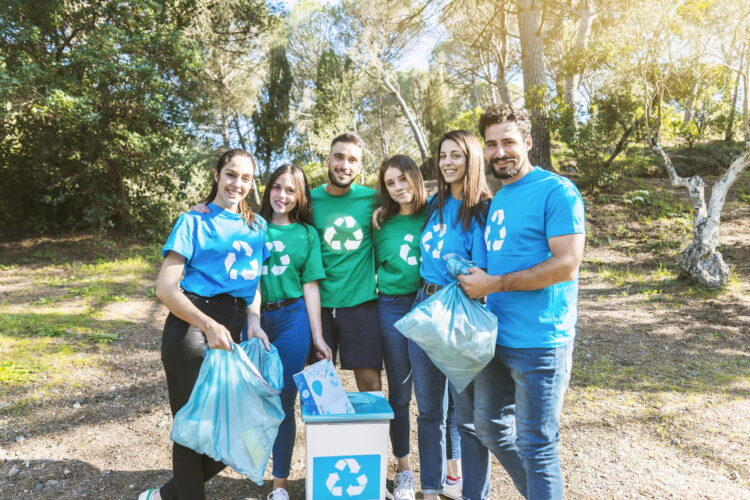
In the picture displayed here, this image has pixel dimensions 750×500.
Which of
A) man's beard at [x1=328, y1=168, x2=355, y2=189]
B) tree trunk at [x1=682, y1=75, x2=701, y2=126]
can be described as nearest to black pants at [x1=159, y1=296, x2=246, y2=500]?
man's beard at [x1=328, y1=168, x2=355, y2=189]

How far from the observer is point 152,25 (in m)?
9.55

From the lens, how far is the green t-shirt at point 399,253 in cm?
259

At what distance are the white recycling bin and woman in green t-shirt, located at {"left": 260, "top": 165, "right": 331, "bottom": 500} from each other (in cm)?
36

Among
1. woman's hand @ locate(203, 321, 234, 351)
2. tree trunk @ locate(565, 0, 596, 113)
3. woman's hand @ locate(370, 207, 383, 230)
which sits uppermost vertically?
tree trunk @ locate(565, 0, 596, 113)

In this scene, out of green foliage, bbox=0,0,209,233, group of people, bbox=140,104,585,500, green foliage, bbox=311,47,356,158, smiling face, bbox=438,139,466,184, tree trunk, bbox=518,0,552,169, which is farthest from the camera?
green foliage, bbox=311,47,356,158

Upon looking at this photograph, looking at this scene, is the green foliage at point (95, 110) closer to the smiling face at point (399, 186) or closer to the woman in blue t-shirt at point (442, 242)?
the smiling face at point (399, 186)

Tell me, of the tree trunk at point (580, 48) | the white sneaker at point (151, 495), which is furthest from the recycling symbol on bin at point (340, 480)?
the tree trunk at point (580, 48)

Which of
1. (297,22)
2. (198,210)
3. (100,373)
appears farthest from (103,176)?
(297,22)

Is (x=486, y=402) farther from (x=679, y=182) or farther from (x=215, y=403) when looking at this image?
(x=679, y=182)

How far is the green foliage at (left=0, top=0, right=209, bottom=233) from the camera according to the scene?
862 cm

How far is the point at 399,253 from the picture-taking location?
2604 mm

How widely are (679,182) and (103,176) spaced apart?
10.7 meters

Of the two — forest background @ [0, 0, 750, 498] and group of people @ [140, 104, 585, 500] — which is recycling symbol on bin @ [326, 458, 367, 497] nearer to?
group of people @ [140, 104, 585, 500]

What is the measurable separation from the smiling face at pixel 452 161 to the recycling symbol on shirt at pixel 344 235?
2.02ft
